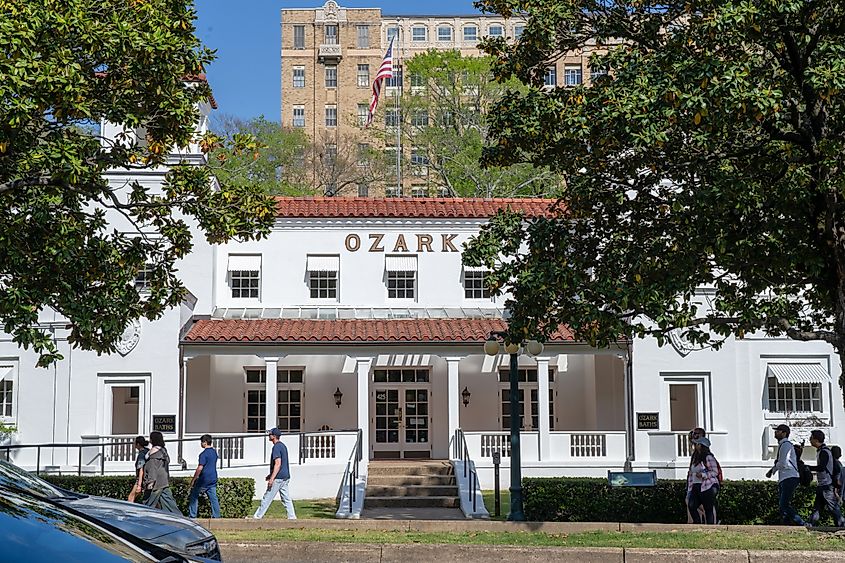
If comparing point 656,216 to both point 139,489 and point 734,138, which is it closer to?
point 734,138

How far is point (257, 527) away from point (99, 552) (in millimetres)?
10830

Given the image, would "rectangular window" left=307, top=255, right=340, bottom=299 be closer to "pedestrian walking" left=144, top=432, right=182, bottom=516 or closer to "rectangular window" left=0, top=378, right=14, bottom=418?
"rectangular window" left=0, top=378, right=14, bottom=418

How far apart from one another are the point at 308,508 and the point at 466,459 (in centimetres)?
406

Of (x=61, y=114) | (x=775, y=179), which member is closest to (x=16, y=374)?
(x=61, y=114)

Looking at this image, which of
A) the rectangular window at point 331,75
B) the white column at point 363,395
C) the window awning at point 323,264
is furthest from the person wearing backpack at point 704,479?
the rectangular window at point 331,75

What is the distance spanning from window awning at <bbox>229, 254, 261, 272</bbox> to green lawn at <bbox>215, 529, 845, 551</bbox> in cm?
1654

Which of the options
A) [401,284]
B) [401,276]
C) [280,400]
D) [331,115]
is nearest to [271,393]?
[280,400]

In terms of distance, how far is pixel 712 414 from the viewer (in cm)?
2761

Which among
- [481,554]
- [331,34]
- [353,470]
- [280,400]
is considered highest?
[331,34]

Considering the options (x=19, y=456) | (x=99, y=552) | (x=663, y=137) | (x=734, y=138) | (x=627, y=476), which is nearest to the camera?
(x=99, y=552)

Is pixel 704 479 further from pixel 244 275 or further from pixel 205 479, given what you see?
pixel 244 275

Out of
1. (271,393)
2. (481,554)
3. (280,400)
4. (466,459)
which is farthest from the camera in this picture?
(280,400)

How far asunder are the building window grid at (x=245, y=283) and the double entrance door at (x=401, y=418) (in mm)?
4420

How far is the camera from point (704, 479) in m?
17.0
